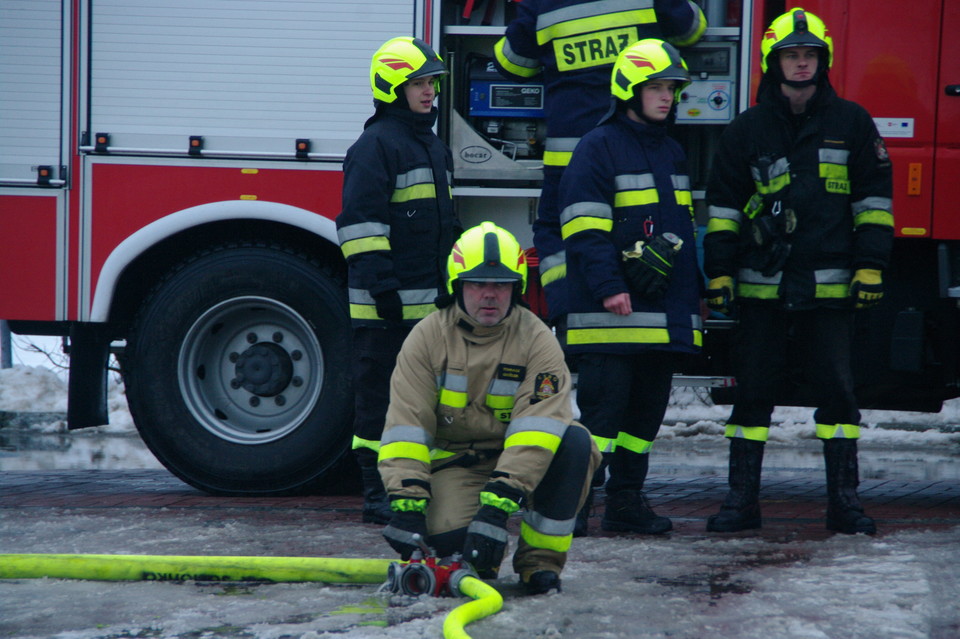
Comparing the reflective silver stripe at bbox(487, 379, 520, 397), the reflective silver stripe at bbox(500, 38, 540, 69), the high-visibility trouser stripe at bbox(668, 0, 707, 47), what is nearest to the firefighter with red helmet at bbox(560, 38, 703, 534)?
the high-visibility trouser stripe at bbox(668, 0, 707, 47)

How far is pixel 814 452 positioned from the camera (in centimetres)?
848

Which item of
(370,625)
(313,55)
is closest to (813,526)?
(370,625)

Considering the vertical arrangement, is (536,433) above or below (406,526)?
above

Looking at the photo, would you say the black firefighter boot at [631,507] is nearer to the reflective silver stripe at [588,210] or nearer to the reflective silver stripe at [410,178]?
the reflective silver stripe at [588,210]

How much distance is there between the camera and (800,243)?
4730 millimetres

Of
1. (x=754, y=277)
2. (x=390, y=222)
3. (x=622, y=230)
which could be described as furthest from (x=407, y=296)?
(x=754, y=277)

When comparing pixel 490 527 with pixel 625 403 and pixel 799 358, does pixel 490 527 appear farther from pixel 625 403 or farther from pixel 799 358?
pixel 799 358

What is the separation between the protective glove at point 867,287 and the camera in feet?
15.1

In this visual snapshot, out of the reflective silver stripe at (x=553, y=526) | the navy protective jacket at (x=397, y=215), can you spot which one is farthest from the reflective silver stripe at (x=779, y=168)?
the reflective silver stripe at (x=553, y=526)

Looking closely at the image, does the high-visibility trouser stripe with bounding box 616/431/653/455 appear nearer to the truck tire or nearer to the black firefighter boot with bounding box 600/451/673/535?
Answer: the black firefighter boot with bounding box 600/451/673/535

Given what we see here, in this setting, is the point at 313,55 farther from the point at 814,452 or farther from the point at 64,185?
the point at 814,452

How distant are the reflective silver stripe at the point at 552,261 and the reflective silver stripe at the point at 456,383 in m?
1.37

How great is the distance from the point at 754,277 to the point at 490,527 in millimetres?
1988

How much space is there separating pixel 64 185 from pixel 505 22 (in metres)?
2.30
